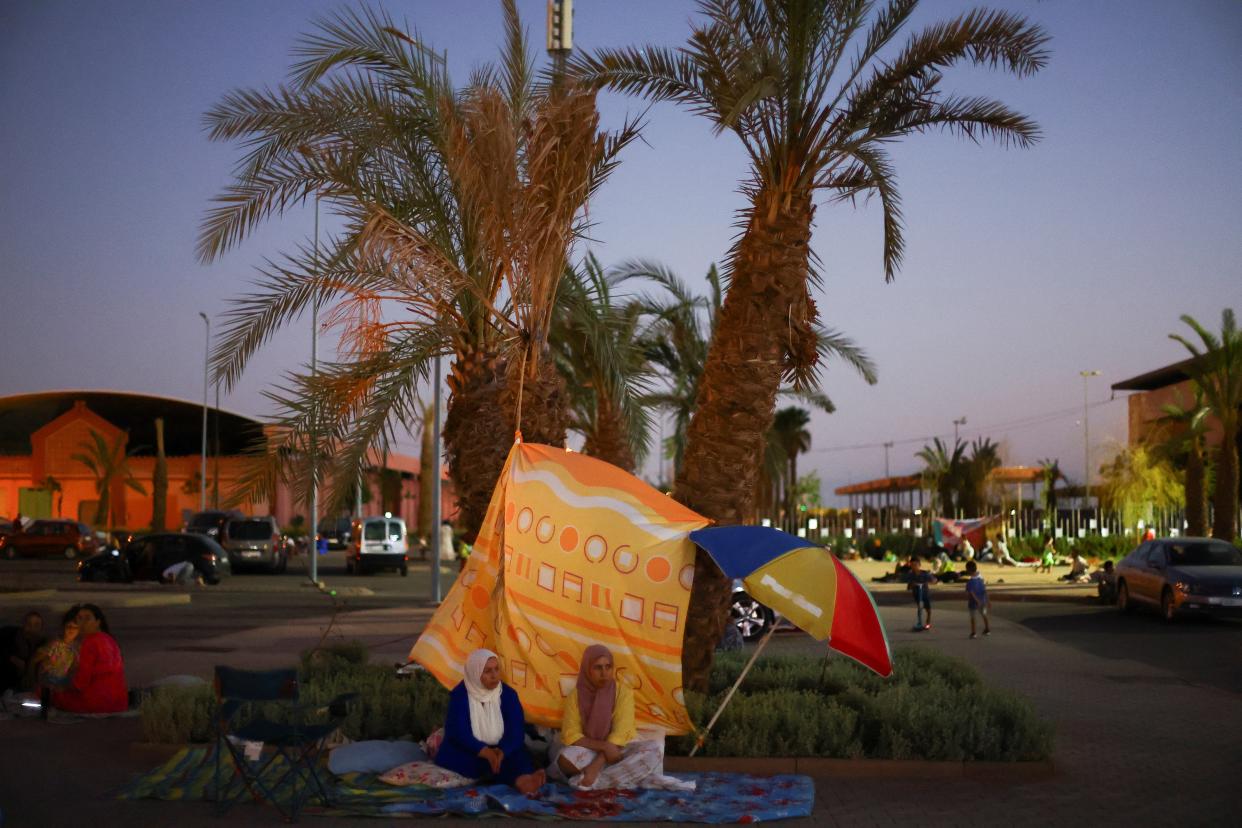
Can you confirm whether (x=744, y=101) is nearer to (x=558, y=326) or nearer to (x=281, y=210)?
(x=281, y=210)

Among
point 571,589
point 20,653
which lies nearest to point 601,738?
point 571,589

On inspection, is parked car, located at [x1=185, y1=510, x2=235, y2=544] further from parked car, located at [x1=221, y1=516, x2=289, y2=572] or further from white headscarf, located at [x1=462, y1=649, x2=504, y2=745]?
white headscarf, located at [x1=462, y1=649, x2=504, y2=745]

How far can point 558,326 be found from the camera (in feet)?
71.1

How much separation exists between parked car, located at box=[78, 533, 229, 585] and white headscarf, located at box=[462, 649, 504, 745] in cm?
2787

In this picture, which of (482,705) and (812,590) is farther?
(812,590)

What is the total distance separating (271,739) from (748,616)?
12294 mm

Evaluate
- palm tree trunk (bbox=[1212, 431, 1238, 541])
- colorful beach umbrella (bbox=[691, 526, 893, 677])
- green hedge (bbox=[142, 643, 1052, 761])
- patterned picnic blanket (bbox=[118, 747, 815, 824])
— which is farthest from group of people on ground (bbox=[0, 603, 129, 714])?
palm tree trunk (bbox=[1212, 431, 1238, 541])

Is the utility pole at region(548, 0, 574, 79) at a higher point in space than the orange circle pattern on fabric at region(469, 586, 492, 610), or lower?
higher

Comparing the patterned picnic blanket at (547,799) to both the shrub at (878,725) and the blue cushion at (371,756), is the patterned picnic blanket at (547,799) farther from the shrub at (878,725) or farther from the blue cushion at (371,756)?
the shrub at (878,725)

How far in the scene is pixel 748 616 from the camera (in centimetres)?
1922

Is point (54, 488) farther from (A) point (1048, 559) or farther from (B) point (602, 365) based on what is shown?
(B) point (602, 365)

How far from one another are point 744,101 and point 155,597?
71.5ft

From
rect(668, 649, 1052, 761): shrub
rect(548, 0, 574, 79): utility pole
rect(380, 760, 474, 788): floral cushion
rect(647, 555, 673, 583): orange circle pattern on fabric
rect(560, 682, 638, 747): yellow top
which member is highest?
rect(548, 0, 574, 79): utility pole

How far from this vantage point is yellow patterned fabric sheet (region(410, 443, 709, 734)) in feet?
32.4
